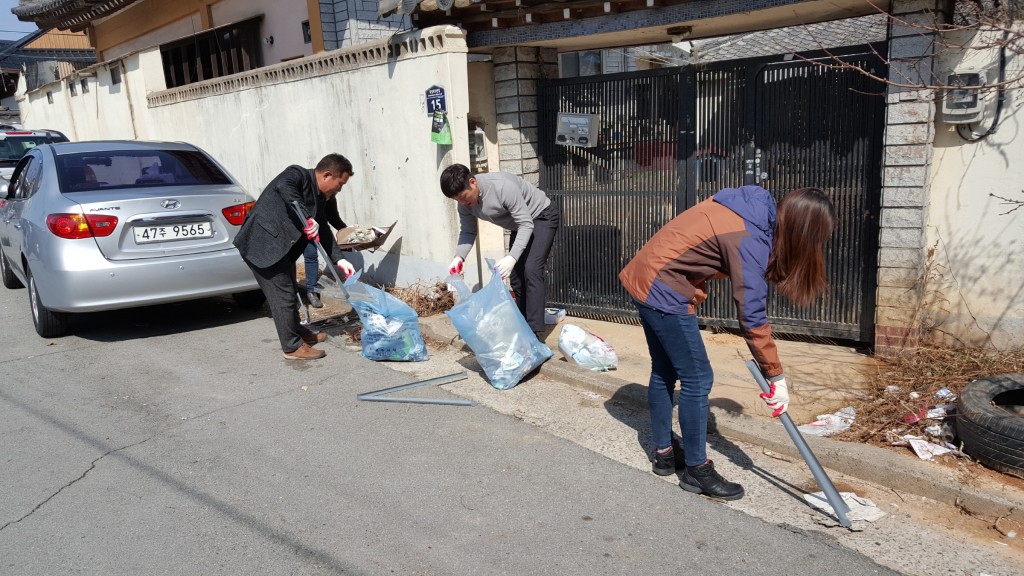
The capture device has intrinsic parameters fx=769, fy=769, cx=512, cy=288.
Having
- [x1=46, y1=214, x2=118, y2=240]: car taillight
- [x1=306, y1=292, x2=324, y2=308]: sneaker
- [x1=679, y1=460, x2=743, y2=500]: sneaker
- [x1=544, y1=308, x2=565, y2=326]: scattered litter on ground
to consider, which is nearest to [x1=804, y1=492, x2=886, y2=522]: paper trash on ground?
[x1=679, y1=460, x2=743, y2=500]: sneaker

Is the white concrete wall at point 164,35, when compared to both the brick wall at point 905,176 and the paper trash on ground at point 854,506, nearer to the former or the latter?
the brick wall at point 905,176

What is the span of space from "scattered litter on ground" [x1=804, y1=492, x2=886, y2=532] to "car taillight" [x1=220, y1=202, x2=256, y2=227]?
532 centimetres

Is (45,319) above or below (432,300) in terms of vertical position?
above

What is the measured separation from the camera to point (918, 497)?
371 centimetres

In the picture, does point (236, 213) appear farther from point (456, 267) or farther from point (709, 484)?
point (709, 484)

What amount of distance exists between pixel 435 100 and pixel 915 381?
4352 millimetres

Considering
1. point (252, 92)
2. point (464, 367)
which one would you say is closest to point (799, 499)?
point (464, 367)

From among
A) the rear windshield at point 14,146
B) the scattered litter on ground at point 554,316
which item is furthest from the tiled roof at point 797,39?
the rear windshield at point 14,146

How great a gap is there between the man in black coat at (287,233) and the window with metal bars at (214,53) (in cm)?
782

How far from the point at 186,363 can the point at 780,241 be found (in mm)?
4729

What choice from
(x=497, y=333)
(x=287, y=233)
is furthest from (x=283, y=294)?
(x=497, y=333)

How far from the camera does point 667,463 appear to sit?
13.1 ft

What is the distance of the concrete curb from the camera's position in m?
3.51

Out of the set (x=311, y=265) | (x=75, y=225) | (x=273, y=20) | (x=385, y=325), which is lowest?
(x=385, y=325)
